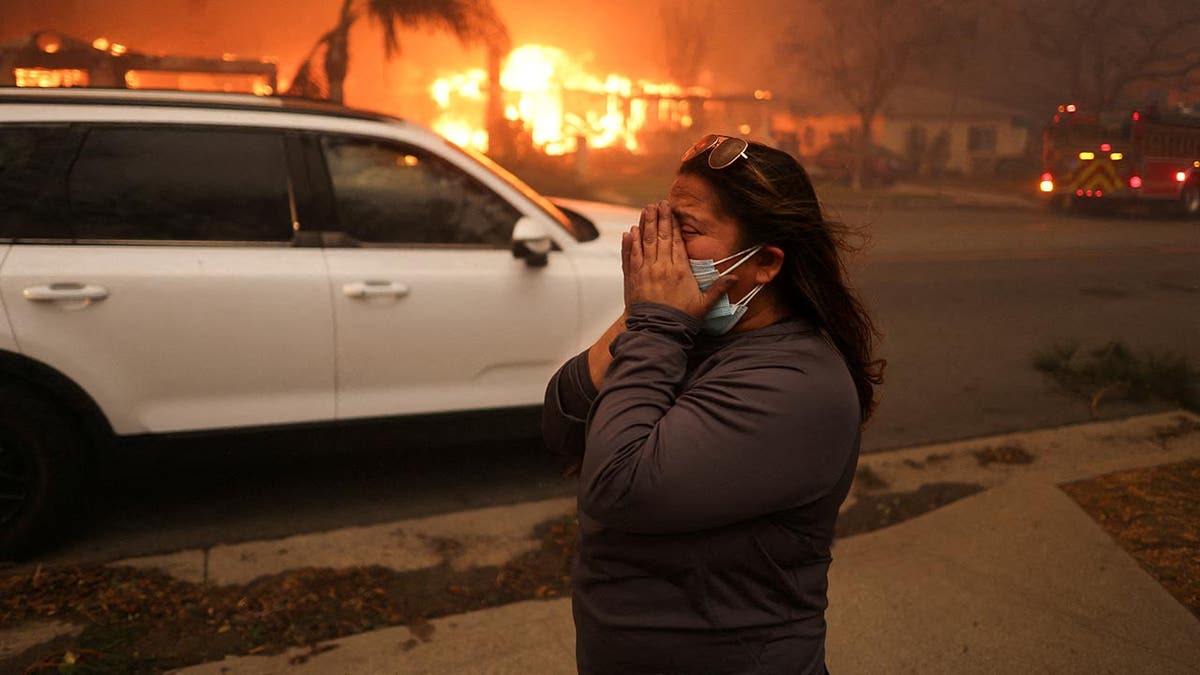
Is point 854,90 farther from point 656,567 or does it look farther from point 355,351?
point 656,567

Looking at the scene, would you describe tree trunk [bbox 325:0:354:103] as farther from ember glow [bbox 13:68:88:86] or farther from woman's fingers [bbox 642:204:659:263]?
woman's fingers [bbox 642:204:659:263]

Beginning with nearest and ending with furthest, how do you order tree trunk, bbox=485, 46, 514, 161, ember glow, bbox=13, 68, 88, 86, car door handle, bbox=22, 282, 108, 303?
car door handle, bbox=22, 282, 108, 303, ember glow, bbox=13, 68, 88, 86, tree trunk, bbox=485, 46, 514, 161

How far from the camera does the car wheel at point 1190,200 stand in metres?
3.39

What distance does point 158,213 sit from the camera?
4152 mm

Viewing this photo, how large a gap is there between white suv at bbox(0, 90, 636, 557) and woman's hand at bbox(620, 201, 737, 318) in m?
2.90

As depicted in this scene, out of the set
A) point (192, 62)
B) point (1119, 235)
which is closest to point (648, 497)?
point (1119, 235)

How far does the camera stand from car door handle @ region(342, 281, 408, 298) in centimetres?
429

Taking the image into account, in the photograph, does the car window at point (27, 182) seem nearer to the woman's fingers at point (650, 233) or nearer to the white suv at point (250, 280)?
the white suv at point (250, 280)

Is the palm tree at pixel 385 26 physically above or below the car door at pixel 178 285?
above

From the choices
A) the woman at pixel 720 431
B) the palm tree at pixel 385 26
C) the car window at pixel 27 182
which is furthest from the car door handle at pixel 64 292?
the palm tree at pixel 385 26

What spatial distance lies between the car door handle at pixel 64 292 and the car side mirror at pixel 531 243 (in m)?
1.65

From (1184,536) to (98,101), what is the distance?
4.46 meters

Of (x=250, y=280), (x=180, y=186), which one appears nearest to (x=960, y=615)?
(x=250, y=280)

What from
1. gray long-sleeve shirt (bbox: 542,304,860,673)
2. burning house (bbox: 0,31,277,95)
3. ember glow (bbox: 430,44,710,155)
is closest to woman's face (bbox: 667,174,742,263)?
gray long-sleeve shirt (bbox: 542,304,860,673)
